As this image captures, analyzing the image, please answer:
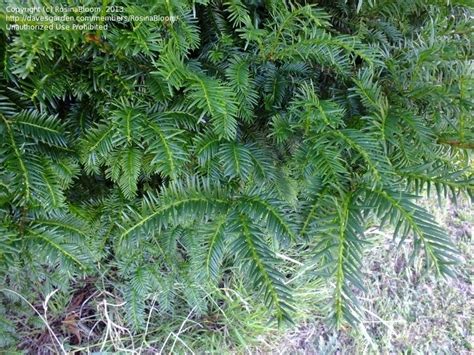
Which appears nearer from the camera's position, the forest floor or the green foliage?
the green foliage

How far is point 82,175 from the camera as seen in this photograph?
2.88 feet

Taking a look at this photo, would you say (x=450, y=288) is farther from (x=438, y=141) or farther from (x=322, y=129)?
(x=322, y=129)

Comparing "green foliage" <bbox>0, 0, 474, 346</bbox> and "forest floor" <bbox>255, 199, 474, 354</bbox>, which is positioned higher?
"green foliage" <bbox>0, 0, 474, 346</bbox>

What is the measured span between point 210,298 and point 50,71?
2.30 ft

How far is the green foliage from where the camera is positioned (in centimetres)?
65

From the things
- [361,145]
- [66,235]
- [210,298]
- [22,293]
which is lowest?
[210,298]

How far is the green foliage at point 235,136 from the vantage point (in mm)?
648

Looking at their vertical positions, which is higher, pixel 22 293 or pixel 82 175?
pixel 82 175

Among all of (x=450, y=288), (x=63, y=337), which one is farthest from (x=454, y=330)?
(x=63, y=337)

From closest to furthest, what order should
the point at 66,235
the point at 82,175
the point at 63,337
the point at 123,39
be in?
the point at 123,39
the point at 66,235
the point at 82,175
the point at 63,337

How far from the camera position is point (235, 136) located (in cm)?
75

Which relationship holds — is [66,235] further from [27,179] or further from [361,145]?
[361,145]

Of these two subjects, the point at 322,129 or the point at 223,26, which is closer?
the point at 322,129

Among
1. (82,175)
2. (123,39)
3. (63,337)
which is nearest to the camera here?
(123,39)
